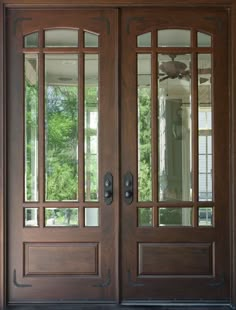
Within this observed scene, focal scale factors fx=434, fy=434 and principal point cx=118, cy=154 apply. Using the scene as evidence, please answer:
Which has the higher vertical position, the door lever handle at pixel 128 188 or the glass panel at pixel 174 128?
the glass panel at pixel 174 128

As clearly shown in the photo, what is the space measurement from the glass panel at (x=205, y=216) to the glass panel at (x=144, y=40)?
1.34 meters

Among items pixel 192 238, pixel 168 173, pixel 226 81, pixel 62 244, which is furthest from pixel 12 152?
pixel 226 81

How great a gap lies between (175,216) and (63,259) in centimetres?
92

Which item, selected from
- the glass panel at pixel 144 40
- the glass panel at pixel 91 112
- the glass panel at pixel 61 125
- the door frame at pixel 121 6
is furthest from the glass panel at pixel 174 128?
the glass panel at pixel 61 125

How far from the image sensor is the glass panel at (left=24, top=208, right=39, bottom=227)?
336cm

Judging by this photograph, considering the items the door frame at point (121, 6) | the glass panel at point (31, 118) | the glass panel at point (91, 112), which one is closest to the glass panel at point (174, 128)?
the door frame at point (121, 6)

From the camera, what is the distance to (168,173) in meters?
3.37

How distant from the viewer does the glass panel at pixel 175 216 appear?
334cm

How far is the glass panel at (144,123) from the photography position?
11.0 feet

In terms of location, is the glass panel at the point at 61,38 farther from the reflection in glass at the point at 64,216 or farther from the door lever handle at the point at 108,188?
the reflection in glass at the point at 64,216

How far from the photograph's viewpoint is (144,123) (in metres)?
3.38

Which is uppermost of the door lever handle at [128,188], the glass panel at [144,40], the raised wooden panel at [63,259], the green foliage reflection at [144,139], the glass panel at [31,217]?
the glass panel at [144,40]

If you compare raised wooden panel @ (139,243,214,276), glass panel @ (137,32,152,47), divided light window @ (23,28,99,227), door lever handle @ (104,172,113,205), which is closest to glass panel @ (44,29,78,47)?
divided light window @ (23,28,99,227)

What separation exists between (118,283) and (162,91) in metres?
1.52
